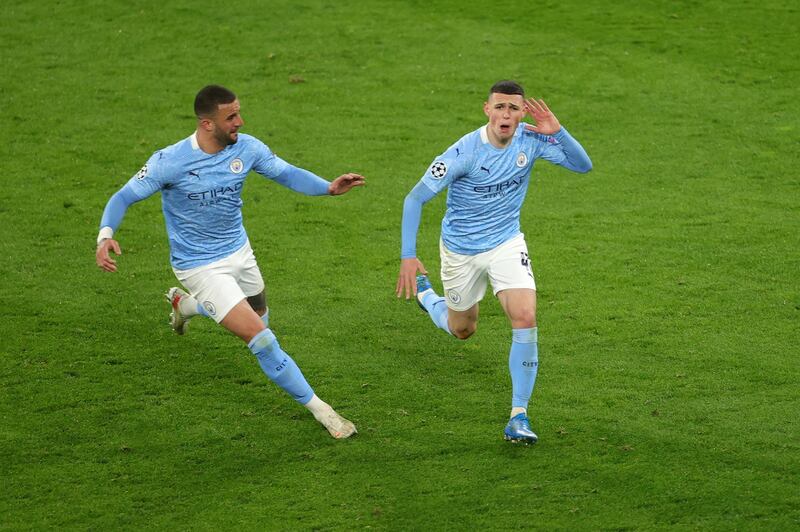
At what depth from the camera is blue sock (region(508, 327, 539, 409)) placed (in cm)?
740

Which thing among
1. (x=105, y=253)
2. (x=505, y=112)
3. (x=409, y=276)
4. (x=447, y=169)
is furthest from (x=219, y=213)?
(x=505, y=112)

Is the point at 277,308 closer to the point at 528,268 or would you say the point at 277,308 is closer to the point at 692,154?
the point at 528,268

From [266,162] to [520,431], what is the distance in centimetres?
264

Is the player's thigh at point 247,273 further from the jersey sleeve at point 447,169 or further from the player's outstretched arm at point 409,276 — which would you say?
the jersey sleeve at point 447,169

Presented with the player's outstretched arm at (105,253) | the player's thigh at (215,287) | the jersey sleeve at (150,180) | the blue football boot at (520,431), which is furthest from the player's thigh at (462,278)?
the player's outstretched arm at (105,253)

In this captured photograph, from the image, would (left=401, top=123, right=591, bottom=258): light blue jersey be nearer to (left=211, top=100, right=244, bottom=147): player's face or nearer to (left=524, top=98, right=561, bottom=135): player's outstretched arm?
(left=524, top=98, right=561, bottom=135): player's outstretched arm

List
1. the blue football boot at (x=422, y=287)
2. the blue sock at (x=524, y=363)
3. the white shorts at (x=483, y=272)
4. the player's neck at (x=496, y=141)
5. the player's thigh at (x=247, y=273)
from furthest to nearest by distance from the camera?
the blue football boot at (x=422, y=287), the player's thigh at (x=247, y=273), the player's neck at (x=496, y=141), the white shorts at (x=483, y=272), the blue sock at (x=524, y=363)

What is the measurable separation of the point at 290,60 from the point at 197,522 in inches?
382

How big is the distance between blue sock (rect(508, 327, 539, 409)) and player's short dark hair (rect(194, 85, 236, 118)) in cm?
255

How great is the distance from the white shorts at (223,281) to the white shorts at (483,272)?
4.71 ft

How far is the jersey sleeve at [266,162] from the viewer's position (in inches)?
312

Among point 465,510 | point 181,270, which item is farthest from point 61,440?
point 465,510

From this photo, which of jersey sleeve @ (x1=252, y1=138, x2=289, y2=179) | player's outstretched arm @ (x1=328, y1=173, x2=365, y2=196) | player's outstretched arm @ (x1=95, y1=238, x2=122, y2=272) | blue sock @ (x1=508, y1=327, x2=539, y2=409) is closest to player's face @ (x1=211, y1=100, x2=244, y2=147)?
jersey sleeve @ (x1=252, y1=138, x2=289, y2=179)

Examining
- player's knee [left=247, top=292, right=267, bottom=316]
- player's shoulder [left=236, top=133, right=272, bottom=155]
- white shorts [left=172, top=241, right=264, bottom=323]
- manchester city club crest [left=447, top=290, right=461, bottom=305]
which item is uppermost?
player's shoulder [left=236, top=133, right=272, bottom=155]
